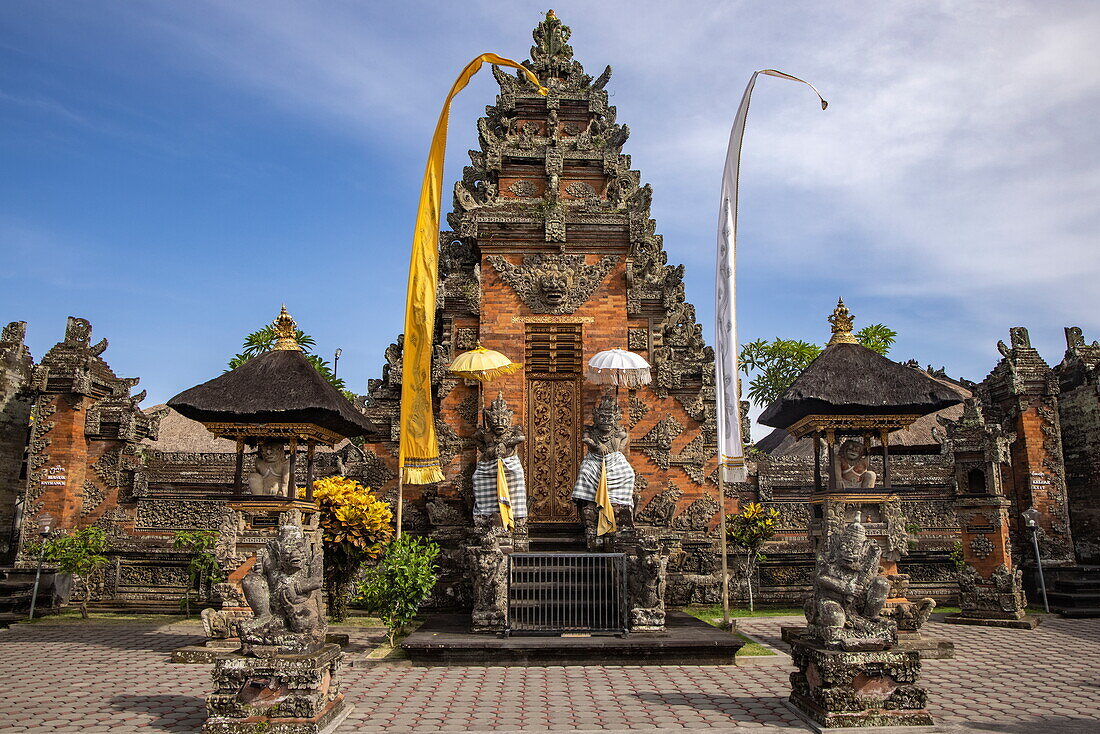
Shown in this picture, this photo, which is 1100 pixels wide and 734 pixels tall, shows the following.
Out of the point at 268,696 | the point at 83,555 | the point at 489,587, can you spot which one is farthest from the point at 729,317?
the point at 83,555

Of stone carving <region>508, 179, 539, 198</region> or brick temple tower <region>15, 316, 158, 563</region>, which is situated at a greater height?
stone carving <region>508, 179, 539, 198</region>

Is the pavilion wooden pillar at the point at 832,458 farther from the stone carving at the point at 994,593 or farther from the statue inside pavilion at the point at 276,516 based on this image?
the statue inside pavilion at the point at 276,516

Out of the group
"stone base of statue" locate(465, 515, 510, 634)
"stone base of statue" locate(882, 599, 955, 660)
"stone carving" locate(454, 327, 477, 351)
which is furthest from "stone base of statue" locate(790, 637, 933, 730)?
"stone carving" locate(454, 327, 477, 351)

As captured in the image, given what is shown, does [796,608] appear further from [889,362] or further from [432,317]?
[432,317]

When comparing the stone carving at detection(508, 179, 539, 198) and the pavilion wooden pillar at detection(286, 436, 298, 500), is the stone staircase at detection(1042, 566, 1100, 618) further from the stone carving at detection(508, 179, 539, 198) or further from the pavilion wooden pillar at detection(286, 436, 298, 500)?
the pavilion wooden pillar at detection(286, 436, 298, 500)

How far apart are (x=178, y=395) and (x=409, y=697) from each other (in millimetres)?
4858

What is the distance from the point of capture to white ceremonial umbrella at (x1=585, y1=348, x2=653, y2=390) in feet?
40.2

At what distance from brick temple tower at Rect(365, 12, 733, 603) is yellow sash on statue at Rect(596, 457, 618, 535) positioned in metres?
1.28

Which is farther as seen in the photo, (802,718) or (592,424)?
(592,424)

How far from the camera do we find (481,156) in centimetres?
1488

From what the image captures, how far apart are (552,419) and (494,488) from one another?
210cm

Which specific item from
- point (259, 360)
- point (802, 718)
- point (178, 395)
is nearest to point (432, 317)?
point (259, 360)

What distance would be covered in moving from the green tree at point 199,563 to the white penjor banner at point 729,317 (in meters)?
Result: 8.54

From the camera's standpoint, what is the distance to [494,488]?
12.0 metres
